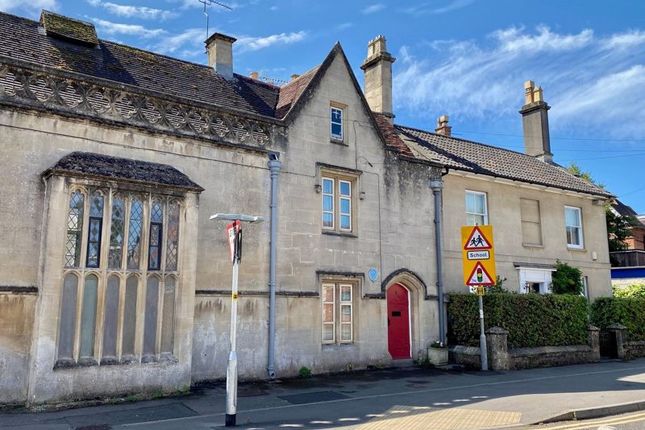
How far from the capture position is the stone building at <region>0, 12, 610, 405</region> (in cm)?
1102

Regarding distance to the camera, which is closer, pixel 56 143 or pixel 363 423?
pixel 363 423

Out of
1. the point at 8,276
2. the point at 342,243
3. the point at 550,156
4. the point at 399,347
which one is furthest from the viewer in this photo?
the point at 550,156

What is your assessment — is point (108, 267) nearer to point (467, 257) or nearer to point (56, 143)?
point (56, 143)

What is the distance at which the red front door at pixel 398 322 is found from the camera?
1709 cm

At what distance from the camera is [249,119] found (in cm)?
1465

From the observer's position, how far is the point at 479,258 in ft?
53.7

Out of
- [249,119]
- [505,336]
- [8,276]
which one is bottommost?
[505,336]

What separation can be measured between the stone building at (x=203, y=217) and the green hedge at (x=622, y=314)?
2.72m

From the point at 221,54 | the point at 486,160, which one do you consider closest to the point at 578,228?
the point at 486,160

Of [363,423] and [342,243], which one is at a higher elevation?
[342,243]

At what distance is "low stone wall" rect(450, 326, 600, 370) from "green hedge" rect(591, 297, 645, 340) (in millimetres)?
2685

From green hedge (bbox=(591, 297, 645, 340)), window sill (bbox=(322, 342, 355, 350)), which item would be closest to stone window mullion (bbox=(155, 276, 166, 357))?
window sill (bbox=(322, 342, 355, 350))

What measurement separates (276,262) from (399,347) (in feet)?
17.4

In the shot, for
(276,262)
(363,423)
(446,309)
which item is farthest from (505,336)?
(363,423)
